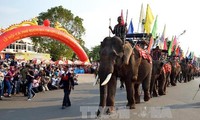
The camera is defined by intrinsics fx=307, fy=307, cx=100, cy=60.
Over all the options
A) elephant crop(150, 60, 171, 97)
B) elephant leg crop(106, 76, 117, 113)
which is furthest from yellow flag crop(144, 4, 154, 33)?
elephant leg crop(106, 76, 117, 113)

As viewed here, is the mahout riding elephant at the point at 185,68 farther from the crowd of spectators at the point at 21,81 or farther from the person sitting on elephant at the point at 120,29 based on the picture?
the person sitting on elephant at the point at 120,29

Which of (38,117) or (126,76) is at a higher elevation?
(126,76)

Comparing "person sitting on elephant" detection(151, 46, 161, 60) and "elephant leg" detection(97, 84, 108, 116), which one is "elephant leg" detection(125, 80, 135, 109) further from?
"person sitting on elephant" detection(151, 46, 161, 60)

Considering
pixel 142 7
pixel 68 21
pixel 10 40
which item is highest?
pixel 68 21

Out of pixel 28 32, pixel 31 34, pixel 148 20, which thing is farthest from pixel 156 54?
pixel 31 34

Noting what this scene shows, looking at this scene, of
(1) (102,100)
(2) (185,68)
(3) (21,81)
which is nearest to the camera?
(1) (102,100)

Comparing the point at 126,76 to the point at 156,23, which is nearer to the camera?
the point at 126,76

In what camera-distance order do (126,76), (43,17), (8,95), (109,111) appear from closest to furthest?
(109,111)
(126,76)
(8,95)
(43,17)


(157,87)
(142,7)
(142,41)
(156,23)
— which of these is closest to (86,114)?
(142,41)

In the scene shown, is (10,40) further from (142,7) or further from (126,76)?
(126,76)

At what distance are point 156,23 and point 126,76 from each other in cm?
1443

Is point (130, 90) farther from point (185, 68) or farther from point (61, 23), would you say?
point (61, 23)

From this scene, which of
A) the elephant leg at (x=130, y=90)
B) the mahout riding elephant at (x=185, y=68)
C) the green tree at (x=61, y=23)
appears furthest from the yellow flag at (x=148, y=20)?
the green tree at (x=61, y=23)

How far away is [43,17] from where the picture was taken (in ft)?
168
